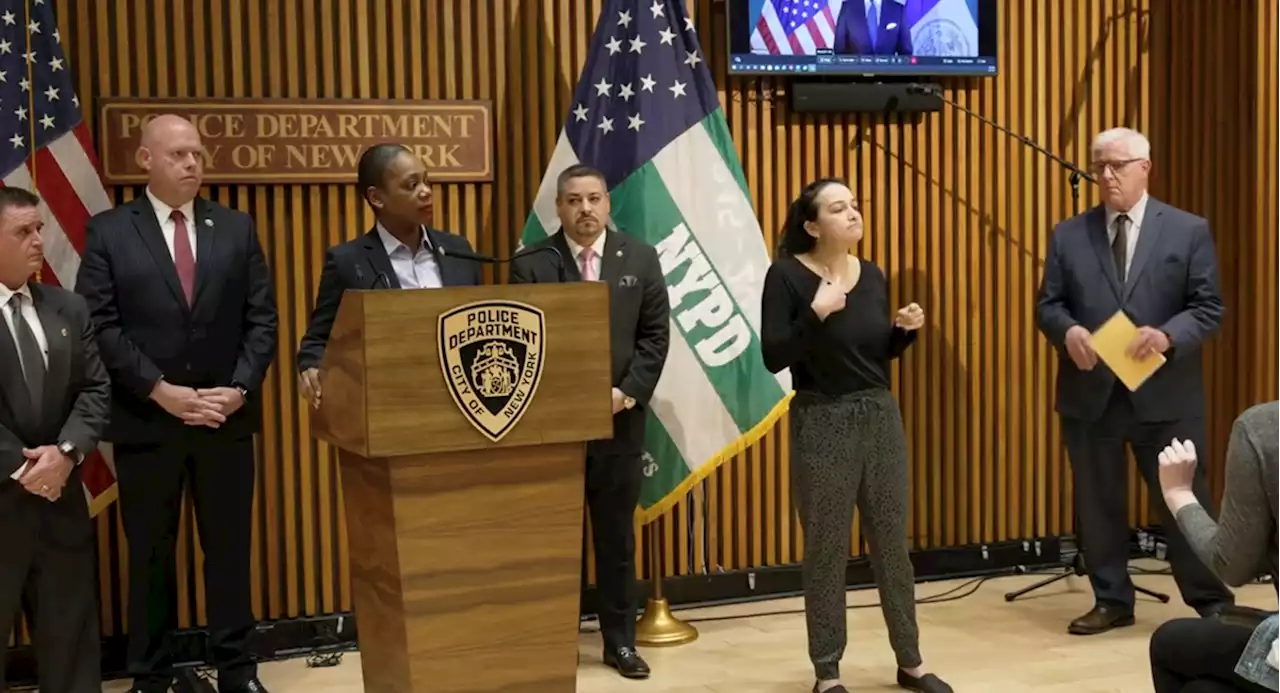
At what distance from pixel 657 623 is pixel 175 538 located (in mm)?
1782

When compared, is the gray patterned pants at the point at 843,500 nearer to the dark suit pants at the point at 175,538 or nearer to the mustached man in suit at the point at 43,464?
the dark suit pants at the point at 175,538

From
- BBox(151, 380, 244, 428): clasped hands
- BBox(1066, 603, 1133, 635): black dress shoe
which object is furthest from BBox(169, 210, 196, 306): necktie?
BBox(1066, 603, 1133, 635): black dress shoe

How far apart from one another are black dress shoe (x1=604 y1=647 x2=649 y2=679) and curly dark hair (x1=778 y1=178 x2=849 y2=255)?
1.50m

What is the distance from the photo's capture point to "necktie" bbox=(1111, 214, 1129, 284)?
5363mm

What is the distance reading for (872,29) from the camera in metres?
6.11

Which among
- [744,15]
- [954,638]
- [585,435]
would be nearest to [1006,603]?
[954,638]

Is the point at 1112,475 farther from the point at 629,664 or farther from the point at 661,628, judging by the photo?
the point at 629,664

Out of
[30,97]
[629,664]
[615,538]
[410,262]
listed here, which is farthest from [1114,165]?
[30,97]

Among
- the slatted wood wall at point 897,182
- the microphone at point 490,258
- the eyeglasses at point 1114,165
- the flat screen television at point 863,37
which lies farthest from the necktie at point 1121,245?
the microphone at point 490,258

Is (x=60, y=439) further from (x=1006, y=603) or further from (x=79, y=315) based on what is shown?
(x=1006, y=603)

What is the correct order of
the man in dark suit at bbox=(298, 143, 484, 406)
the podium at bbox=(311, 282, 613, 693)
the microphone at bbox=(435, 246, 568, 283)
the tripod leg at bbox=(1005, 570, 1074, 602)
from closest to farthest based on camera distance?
the podium at bbox=(311, 282, 613, 693), the microphone at bbox=(435, 246, 568, 283), the man in dark suit at bbox=(298, 143, 484, 406), the tripod leg at bbox=(1005, 570, 1074, 602)

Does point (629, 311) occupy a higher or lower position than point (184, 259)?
lower

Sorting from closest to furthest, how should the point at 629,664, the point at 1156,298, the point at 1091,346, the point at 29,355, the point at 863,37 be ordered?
the point at 29,355 < the point at 629,664 < the point at 1091,346 < the point at 1156,298 < the point at 863,37

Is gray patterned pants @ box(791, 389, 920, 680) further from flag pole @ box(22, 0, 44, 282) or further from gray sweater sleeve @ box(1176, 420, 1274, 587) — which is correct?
flag pole @ box(22, 0, 44, 282)
